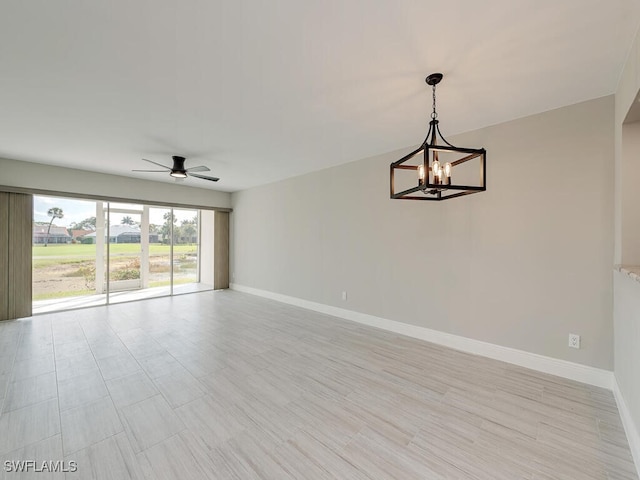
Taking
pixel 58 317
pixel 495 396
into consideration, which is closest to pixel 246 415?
pixel 495 396

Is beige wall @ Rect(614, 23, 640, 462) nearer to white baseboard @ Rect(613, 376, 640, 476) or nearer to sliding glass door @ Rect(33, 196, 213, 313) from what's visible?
white baseboard @ Rect(613, 376, 640, 476)

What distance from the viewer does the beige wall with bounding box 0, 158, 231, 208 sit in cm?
434

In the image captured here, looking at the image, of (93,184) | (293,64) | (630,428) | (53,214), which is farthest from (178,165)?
(630,428)

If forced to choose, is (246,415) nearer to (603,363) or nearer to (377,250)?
(377,250)

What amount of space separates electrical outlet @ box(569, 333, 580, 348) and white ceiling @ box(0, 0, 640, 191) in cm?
227

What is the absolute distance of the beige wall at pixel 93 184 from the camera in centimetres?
434

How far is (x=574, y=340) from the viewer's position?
2.52 metres

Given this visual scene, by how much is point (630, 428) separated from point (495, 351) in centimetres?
124

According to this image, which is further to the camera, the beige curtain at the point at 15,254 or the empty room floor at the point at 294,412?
the beige curtain at the point at 15,254

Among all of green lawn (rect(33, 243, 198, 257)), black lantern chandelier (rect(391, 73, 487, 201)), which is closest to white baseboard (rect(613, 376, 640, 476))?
black lantern chandelier (rect(391, 73, 487, 201))

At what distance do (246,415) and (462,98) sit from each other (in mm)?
3353

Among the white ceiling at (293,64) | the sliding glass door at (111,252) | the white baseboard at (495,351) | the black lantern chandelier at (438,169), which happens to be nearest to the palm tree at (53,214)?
the sliding glass door at (111,252)

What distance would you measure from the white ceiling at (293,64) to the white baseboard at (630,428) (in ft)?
8.32

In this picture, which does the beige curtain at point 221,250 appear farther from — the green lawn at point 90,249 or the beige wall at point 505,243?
the beige wall at point 505,243
